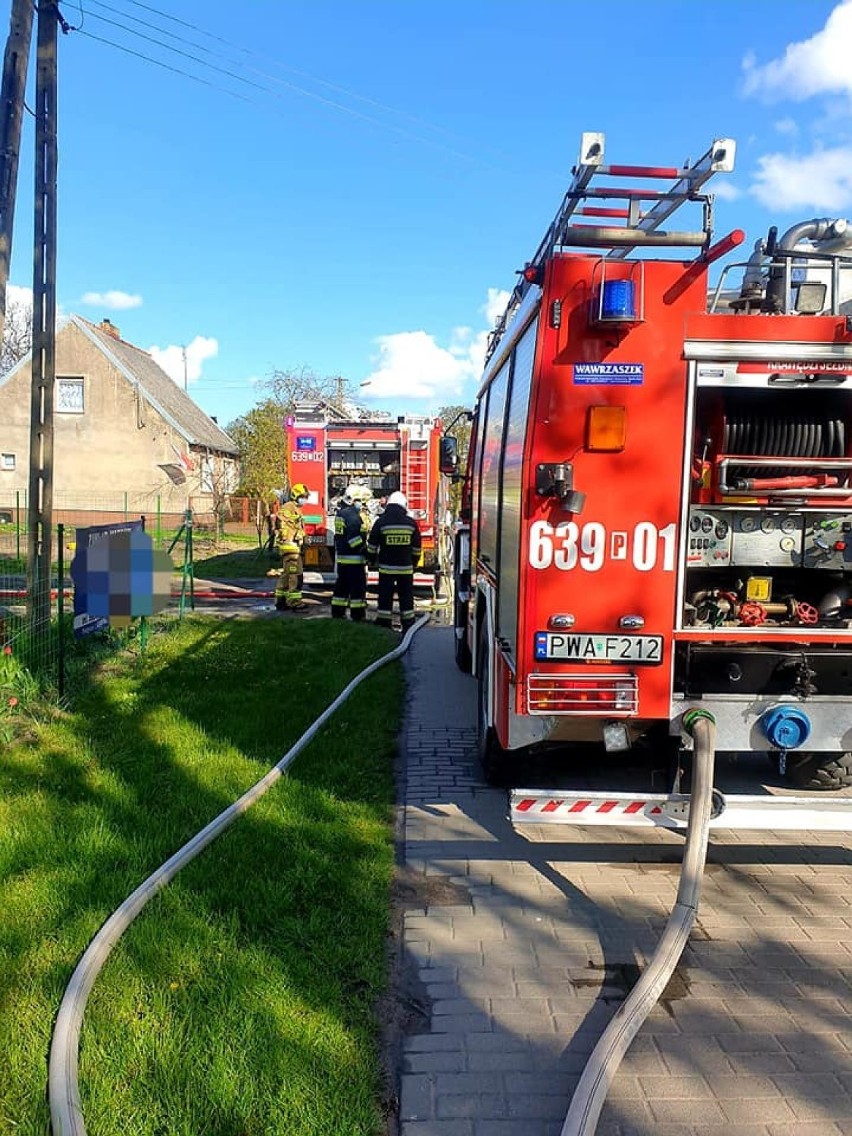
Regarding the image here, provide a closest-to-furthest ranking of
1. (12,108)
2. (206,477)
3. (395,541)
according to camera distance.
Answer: (12,108)
(395,541)
(206,477)

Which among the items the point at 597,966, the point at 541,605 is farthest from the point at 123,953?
the point at 541,605

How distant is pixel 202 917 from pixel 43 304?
6294 mm

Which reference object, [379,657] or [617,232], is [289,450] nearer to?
[379,657]

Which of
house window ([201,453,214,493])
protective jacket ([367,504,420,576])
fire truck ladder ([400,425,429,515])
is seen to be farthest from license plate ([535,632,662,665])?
house window ([201,453,214,493])

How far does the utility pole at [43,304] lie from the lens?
762 cm

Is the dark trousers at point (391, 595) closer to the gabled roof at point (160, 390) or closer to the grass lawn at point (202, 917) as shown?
the grass lawn at point (202, 917)

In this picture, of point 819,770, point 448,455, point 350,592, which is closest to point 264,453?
point 350,592

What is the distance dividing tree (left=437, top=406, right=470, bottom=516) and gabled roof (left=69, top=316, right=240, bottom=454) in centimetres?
989

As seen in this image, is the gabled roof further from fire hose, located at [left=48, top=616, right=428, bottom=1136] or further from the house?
fire hose, located at [left=48, top=616, right=428, bottom=1136]

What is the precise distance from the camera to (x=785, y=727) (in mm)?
3863

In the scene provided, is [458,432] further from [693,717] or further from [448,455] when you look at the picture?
[693,717]

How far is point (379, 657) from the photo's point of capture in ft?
30.0

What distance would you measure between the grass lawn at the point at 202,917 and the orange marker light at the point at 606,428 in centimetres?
Answer: 221

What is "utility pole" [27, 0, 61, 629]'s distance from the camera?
7617 millimetres
